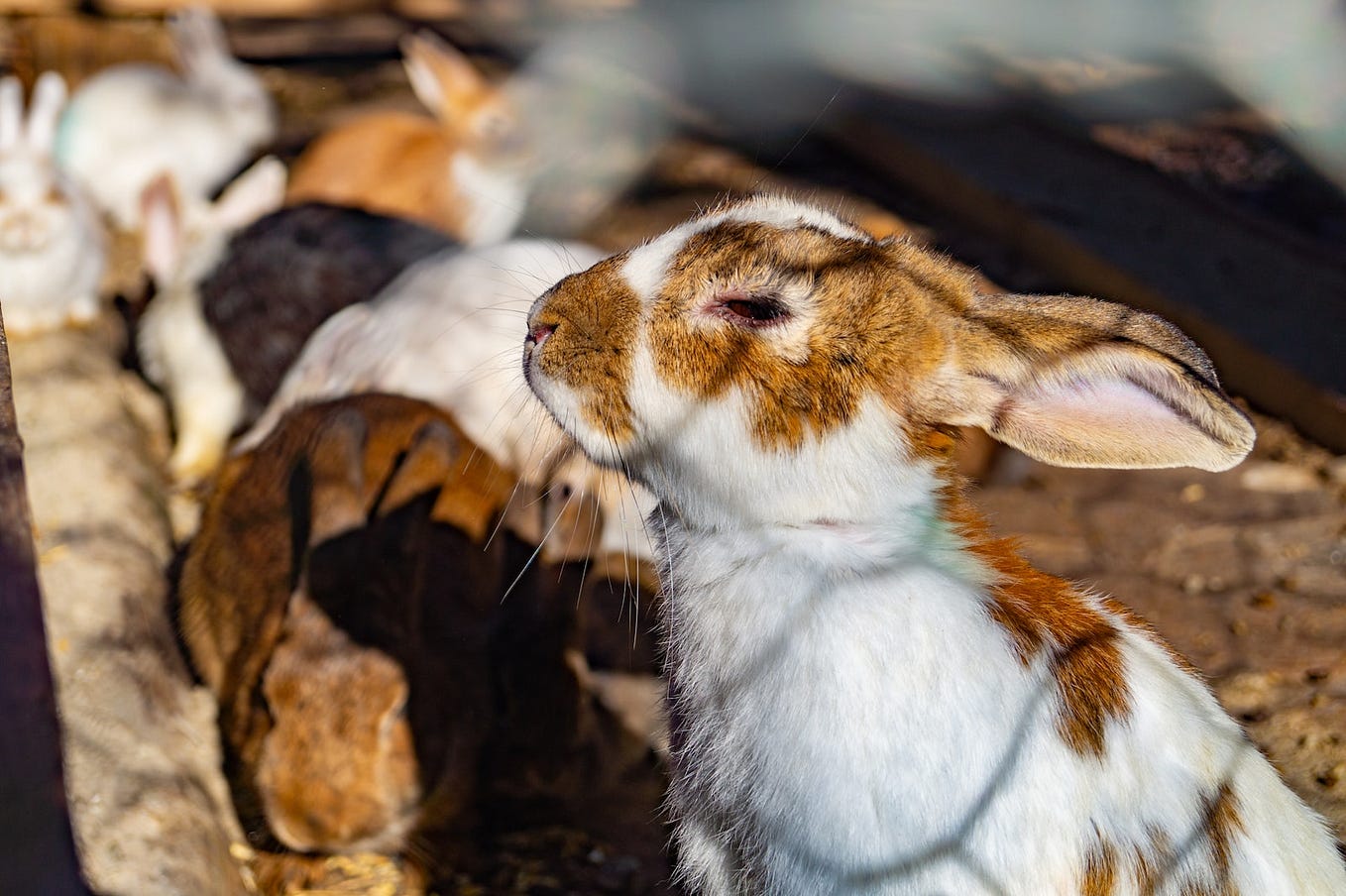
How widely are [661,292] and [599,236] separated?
12.0ft

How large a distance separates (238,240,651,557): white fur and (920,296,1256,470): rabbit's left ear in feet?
5.71

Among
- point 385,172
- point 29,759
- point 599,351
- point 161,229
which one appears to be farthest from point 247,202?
point 29,759

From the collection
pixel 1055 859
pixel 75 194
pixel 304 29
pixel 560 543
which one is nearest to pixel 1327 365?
pixel 560 543

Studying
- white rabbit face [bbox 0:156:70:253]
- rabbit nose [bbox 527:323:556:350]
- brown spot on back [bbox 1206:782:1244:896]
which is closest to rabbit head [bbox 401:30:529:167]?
white rabbit face [bbox 0:156:70:253]

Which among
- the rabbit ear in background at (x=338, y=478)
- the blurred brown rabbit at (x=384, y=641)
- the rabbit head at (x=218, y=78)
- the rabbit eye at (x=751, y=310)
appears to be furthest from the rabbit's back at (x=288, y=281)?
the rabbit eye at (x=751, y=310)

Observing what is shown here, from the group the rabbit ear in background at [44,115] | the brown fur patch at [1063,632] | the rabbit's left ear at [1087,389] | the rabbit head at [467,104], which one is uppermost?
the rabbit's left ear at [1087,389]

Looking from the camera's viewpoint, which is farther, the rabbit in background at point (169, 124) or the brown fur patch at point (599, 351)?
the rabbit in background at point (169, 124)

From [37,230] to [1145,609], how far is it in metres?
4.11

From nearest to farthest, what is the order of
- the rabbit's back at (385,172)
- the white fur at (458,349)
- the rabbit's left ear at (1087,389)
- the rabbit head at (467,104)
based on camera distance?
the rabbit's left ear at (1087,389), the white fur at (458,349), the rabbit's back at (385,172), the rabbit head at (467,104)

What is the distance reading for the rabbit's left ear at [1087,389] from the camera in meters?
1.83

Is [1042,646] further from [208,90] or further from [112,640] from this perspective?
[208,90]

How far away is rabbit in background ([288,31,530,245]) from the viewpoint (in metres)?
5.73

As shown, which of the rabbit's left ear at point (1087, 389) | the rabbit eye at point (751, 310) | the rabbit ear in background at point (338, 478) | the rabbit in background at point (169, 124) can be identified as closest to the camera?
the rabbit's left ear at point (1087, 389)

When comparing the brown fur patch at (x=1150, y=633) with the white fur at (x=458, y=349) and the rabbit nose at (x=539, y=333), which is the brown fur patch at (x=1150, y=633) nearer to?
the rabbit nose at (x=539, y=333)
